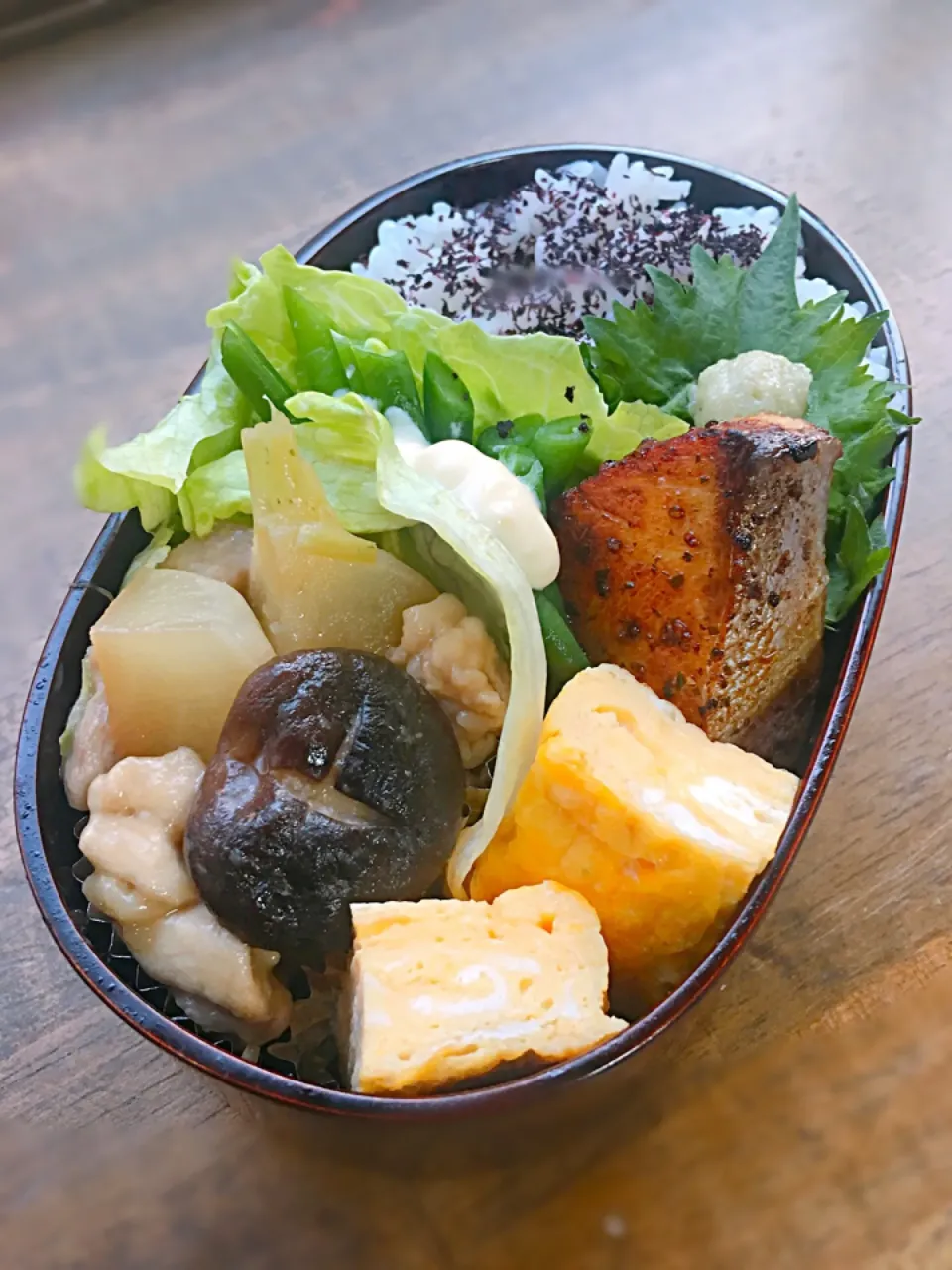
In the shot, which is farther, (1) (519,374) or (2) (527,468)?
(1) (519,374)

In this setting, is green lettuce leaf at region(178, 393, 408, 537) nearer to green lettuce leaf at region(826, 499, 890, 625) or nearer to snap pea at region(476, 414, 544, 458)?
snap pea at region(476, 414, 544, 458)

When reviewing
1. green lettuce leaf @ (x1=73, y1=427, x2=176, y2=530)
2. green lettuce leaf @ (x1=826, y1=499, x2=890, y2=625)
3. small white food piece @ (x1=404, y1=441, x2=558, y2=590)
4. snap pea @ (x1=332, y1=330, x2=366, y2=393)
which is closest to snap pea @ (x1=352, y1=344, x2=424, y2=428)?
snap pea @ (x1=332, y1=330, x2=366, y2=393)

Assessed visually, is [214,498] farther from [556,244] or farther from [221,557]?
[556,244]

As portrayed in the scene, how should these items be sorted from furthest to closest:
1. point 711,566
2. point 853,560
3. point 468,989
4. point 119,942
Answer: point 853,560 < point 711,566 < point 119,942 < point 468,989

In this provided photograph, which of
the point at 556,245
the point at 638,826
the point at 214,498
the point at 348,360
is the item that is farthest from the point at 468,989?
the point at 556,245

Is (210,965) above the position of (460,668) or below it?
below

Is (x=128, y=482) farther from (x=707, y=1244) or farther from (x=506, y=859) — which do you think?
(x=707, y=1244)

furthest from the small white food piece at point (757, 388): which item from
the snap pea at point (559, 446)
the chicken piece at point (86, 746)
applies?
the chicken piece at point (86, 746)
